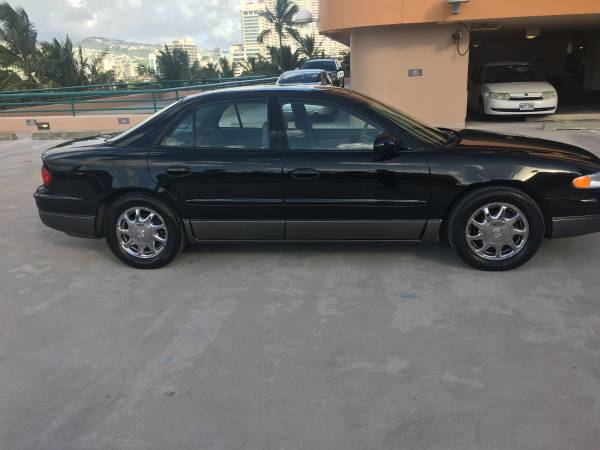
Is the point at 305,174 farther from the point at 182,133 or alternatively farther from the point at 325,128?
the point at 182,133

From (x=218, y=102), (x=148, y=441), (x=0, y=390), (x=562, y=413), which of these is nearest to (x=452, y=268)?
(x=562, y=413)

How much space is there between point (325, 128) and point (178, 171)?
1.30m

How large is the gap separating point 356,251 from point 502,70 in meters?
11.3

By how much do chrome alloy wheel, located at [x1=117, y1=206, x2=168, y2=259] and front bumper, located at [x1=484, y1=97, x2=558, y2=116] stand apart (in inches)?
409

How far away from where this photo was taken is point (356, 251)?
5090 mm

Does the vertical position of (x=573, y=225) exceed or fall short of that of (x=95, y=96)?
it falls short

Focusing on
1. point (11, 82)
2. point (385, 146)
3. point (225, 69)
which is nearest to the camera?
point (385, 146)

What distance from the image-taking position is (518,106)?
41.7 ft

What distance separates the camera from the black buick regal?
14.4ft

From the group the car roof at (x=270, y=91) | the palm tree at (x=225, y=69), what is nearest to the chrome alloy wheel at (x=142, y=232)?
the car roof at (x=270, y=91)

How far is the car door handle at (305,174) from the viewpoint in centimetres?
448

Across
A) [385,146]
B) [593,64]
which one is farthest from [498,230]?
[593,64]

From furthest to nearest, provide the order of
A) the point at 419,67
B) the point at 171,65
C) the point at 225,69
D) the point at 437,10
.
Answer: the point at 225,69 → the point at 171,65 → the point at 419,67 → the point at 437,10

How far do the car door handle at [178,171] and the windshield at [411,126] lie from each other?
5.11 ft
